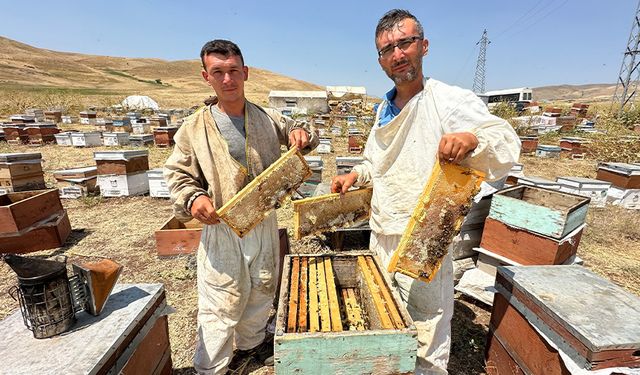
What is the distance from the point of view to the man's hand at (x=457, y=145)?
5.47 ft

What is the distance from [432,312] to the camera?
2176 millimetres

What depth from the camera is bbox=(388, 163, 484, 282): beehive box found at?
1.77 m

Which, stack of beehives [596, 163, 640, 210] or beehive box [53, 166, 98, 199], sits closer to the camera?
stack of beehives [596, 163, 640, 210]

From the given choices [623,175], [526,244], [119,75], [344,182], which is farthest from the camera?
[119,75]

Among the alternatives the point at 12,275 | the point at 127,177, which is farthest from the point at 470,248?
the point at 127,177

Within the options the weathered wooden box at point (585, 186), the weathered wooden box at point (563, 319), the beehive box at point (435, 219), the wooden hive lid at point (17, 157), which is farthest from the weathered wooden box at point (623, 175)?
the wooden hive lid at point (17, 157)

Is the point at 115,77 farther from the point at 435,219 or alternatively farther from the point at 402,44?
the point at 435,219

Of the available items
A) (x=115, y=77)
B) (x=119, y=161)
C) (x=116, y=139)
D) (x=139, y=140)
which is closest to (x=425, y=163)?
(x=119, y=161)

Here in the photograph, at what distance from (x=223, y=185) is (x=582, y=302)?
261 cm

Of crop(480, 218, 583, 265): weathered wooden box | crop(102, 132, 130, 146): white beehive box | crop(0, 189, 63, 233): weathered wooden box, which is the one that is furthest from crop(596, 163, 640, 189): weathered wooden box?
crop(102, 132, 130, 146): white beehive box

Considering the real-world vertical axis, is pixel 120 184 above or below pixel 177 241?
above

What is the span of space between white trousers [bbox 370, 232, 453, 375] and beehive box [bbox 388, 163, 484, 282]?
Result: 300 millimetres

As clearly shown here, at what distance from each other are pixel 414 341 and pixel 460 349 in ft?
7.01

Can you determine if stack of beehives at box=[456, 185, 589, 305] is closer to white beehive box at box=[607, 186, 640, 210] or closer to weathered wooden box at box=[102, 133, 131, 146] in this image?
white beehive box at box=[607, 186, 640, 210]
